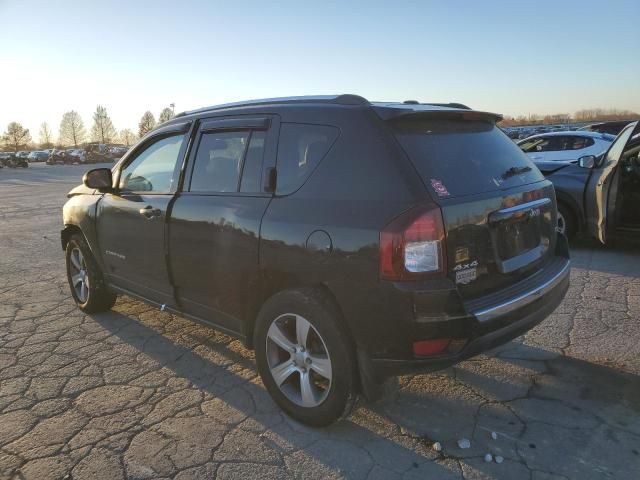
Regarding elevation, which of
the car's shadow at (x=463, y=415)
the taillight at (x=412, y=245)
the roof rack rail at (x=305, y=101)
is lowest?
the car's shadow at (x=463, y=415)

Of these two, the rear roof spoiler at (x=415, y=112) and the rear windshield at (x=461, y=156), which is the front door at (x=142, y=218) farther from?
the rear windshield at (x=461, y=156)

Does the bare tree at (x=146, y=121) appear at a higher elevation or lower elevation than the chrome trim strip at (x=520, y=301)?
higher

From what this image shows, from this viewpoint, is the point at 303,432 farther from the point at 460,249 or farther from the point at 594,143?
the point at 594,143

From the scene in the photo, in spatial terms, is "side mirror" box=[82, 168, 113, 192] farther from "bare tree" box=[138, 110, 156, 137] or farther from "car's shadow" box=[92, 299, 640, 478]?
"bare tree" box=[138, 110, 156, 137]

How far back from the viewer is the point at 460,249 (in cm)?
254

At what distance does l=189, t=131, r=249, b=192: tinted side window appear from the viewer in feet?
11.0

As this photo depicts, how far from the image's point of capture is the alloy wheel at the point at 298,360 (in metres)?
2.84

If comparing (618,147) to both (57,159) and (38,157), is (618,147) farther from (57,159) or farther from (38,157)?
(38,157)

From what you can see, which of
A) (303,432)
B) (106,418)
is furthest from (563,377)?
(106,418)

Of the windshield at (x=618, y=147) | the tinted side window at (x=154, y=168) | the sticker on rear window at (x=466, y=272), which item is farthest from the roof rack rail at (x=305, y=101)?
the windshield at (x=618, y=147)

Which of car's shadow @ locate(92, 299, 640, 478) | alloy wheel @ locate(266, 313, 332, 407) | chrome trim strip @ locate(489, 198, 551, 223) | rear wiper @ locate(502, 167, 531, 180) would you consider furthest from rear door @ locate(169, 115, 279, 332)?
rear wiper @ locate(502, 167, 531, 180)

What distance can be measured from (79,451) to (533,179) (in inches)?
124

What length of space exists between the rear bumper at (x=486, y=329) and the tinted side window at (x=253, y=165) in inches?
49.6

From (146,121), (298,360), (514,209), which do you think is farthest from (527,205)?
(146,121)
